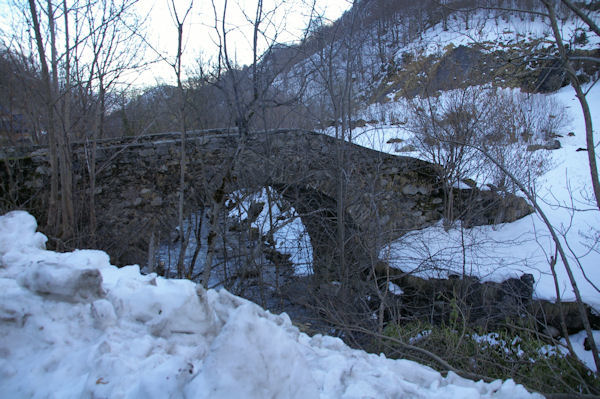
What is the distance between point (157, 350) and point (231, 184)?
4160mm

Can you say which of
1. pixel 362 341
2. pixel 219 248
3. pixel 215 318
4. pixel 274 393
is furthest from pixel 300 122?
pixel 274 393

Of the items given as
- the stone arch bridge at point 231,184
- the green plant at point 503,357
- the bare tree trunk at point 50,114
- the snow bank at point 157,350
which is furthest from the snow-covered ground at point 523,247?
the bare tree trunk at point 50,114

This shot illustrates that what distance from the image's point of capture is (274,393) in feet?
3.77

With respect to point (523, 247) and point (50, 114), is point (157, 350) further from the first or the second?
point (523, 247)

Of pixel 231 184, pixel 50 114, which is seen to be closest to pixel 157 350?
pixel 231 184

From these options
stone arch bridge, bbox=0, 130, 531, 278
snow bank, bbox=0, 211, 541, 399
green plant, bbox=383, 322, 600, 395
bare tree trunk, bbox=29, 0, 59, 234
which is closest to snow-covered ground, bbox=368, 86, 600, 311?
stone arch bridge, bbox=0, 130, 531, 278

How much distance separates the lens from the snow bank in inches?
44.9

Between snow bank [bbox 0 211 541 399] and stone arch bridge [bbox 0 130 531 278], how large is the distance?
3860 mm

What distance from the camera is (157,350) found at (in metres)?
1.37

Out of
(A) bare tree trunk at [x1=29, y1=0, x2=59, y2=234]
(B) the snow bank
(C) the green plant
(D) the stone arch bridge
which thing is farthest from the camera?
(D) the stone arch bridge

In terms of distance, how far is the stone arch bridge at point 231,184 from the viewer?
19.1 ft

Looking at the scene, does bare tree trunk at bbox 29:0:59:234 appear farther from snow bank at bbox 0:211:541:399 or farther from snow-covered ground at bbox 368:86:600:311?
snow-covered ground at bbox 368:86:600:311

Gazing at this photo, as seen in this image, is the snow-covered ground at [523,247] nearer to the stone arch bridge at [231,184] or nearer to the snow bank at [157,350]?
the stone arch bridge at [231,184]

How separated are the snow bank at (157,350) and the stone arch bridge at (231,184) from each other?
3.86m
